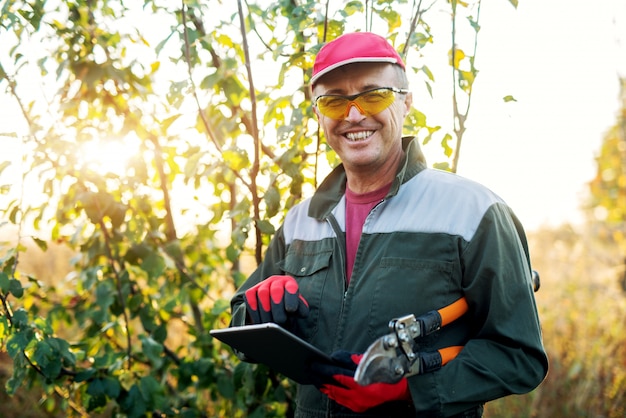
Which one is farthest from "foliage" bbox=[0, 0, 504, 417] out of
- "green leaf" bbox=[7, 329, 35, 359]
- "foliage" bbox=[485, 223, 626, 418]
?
"foliage" bbox=[485, 223, 626, 418]

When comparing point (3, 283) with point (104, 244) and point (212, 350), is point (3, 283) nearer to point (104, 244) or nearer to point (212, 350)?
point (104, 244)

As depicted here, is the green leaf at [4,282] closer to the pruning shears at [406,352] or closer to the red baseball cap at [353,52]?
the red baseball cap at [353,52]

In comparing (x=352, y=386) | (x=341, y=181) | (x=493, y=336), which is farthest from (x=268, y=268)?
(x=493, y=336)

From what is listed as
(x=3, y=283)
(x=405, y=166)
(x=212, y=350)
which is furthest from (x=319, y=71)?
(x=212, y=350)

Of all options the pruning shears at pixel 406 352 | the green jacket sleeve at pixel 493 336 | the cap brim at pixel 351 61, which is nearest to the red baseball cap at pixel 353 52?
the cap brim at pixel 351 61

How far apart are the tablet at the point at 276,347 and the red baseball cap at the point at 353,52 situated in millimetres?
803

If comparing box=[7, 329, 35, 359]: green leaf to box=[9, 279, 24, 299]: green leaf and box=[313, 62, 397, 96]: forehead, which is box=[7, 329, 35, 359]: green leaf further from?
box=[313, 62, 397, 96]: forehead

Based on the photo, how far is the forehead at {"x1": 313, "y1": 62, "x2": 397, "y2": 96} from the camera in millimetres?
1910

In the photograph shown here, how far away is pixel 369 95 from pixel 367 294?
23.1 inches

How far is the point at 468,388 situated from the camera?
5.08 feet

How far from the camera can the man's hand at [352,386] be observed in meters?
1.52

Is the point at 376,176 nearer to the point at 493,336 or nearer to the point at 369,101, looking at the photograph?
the point at 369,101

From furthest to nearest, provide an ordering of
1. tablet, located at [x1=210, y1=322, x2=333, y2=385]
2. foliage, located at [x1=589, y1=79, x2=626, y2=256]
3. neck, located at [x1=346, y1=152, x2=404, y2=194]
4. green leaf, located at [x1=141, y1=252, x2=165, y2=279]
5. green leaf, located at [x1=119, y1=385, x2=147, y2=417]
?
1. foliage, located at [x1=589, y1=79, x2=626, y2=256]
2. green leaf, located at [x1=141, y1=252, x2=165, y2=279]
3. green leaf, located at [x1=119, y1=385, x2=147, y2=417]
4. neck, located at [x1=346, y1=152, x2=404, y2=194]
5. tablet, located at [x1=210, y1=322, x2=333, y2=385]

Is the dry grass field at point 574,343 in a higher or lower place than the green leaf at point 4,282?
lower
